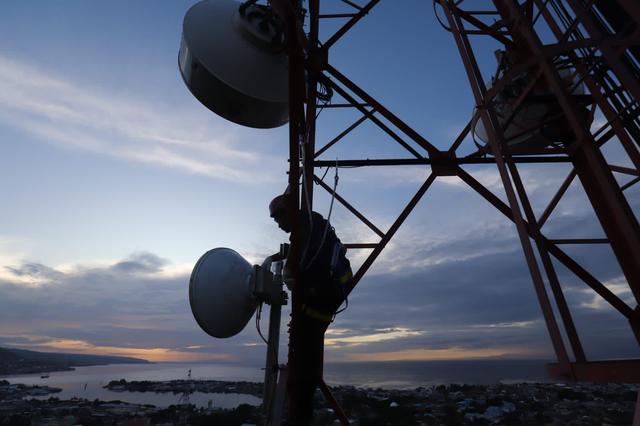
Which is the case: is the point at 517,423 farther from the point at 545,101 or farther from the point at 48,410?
the point at 48,410

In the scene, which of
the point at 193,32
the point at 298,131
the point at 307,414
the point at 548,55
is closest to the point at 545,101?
the point at 548,55

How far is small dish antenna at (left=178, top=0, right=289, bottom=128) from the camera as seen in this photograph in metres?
4.52

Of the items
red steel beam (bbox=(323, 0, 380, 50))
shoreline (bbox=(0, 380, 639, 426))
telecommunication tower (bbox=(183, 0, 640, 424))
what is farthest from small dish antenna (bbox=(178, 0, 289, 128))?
shoreline (bbox=(0, 380, 639, 426))

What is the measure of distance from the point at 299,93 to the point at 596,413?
50789 mm

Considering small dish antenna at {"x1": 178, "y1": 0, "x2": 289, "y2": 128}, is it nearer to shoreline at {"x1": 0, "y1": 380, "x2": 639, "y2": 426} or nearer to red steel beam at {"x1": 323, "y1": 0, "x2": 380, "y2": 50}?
red steel beam at {"x1": 323, "y1": 0, "x2": 380, "y2": 50}

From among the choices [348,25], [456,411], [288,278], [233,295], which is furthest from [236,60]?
[456,411]

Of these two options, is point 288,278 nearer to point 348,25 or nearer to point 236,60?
point 236,60

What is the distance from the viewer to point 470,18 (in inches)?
297

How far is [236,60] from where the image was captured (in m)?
4.55

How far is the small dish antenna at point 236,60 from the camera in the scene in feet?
14.8

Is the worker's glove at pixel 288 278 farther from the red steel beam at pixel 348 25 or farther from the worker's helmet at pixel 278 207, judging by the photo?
the red steel beam at pixel 348 25

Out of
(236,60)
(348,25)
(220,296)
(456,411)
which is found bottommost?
(456,411)

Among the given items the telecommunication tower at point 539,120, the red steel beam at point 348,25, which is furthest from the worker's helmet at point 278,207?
the red steel beam at point 348,25

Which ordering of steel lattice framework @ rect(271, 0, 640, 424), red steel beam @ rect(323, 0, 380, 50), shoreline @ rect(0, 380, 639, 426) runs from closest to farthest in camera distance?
steel lattice framework @ rect(271, 0, 640, 424) → red steel beam @ rect(323, 0, 380, 50) → shoreline @ rect(0, 380, 639, 426)
